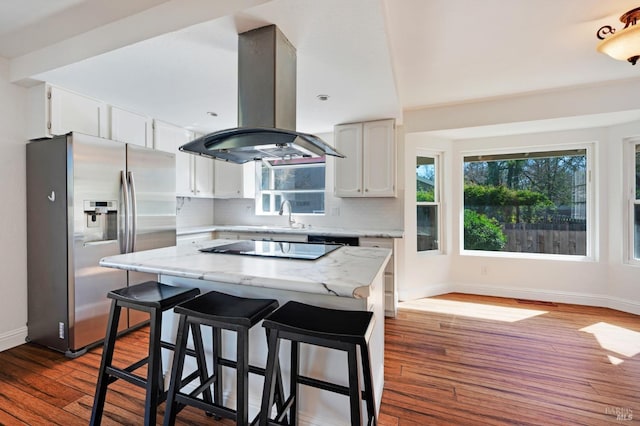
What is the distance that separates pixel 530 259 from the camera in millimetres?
3781

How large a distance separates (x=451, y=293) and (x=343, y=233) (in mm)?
1967

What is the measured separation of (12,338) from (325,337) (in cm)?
305

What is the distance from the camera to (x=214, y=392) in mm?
1709

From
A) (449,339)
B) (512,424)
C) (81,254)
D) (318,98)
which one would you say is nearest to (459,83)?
(318,98)

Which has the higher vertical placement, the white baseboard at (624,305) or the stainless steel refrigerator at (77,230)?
the stainless steel refrigerator at (77,230)

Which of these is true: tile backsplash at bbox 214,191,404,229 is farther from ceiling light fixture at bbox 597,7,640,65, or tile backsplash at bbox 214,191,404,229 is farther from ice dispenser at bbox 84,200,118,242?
ceiling light fixture at bbox 597,7,640,65

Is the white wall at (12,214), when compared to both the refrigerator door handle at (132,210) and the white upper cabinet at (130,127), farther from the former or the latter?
the refrigerator door handle at (132,210)

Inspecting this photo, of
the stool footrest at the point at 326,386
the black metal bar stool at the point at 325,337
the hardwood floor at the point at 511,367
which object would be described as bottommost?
the hardwood floor at the point at 511,367

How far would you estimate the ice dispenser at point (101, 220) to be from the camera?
95.2 inches

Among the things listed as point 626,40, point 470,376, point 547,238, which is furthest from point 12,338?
point 547,238

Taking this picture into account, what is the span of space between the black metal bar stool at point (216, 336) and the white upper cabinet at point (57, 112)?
2274 mm

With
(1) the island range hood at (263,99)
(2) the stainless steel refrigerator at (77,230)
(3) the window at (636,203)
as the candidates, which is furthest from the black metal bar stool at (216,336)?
(3) the window at (636,203)

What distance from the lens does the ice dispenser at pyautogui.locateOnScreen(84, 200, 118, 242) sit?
2.42 metres

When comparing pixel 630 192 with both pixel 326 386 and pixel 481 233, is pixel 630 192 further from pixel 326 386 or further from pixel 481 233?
pixel 326 386
